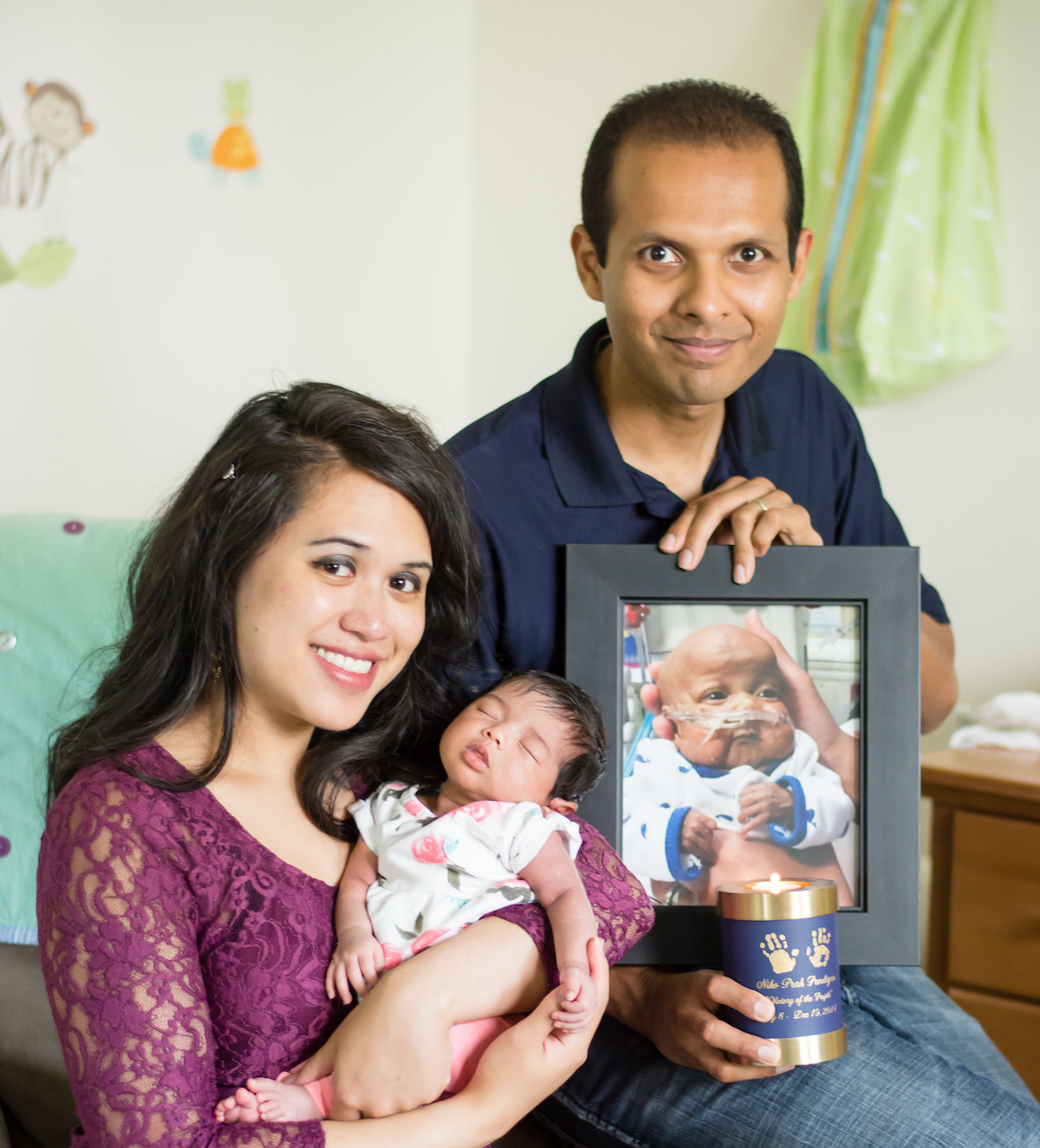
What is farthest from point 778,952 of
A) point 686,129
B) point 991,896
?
point 991,896

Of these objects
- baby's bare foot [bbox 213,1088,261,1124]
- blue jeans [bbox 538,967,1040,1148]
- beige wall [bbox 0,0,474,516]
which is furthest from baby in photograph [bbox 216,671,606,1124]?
beige wall [bbox 0,0,474,516]

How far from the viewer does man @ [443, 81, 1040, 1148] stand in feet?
3.67

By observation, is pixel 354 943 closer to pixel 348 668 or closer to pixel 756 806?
pixel 348 668

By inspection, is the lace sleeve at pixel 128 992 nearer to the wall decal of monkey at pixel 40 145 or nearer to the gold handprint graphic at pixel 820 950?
the gold handprint graphic at pixel 820 950

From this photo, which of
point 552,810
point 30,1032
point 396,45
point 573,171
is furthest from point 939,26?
point 30,1032

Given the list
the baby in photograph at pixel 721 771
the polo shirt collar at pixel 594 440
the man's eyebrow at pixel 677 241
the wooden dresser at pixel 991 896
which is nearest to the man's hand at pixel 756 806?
the baby in photograph at pixel 721 771

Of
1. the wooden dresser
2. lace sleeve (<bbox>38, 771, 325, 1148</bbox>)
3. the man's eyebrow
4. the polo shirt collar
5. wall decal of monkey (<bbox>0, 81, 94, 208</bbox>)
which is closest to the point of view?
lace sleeve (<bbox>38, 771, 325, 1148</bbox>)

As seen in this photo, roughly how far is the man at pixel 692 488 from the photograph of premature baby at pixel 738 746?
0.29ft

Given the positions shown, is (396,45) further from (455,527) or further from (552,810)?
(552,810)

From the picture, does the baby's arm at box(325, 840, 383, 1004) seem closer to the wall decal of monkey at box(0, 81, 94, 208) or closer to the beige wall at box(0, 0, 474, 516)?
the beige wall at box(0, 0, 474, 516)

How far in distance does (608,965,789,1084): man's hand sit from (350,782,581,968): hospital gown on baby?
19 centimetres

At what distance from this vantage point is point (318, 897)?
3.43ft

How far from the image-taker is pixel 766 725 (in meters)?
1.18

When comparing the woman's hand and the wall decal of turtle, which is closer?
the woman's hand
